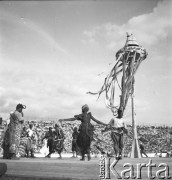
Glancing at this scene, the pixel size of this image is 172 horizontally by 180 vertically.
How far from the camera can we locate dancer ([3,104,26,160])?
797 centimetres

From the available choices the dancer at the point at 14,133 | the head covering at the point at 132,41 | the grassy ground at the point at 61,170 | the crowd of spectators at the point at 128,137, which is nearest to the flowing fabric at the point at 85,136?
the grassy ground at the point at 61,170

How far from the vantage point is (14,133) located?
8047 millimetres

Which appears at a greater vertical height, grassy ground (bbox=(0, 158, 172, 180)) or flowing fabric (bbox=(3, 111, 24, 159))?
flowing fabric (bbox=(3, 111, 24, 159))

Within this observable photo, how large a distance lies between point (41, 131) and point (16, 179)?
23.6m

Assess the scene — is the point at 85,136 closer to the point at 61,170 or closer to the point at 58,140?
the point at 61,170

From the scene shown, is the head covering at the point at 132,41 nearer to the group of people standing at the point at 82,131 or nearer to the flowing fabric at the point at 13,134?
the group of people standing at the point at 82,131

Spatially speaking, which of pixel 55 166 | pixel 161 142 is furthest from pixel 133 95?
pixel 161 142

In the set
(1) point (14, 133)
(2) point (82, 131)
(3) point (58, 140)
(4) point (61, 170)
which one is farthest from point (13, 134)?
(4) point (61, 170)

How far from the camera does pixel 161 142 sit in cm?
3162

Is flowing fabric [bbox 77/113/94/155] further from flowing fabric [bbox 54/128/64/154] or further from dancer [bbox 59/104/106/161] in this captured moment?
flowing fabric [bbox 54/128/64/154]

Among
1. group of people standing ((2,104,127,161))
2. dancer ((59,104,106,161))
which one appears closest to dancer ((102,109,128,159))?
group of people standing ((2,104,127,161))

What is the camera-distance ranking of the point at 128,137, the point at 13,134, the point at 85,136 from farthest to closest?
the point at 128,137, the point at 13,134, the point at 85,136

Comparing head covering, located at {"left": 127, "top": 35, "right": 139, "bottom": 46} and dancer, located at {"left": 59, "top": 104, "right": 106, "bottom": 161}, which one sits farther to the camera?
head covering, located at {"left": 127, "top": 35, "right": 139, "bottom": 46}

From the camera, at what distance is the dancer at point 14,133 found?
7969 millimetres
